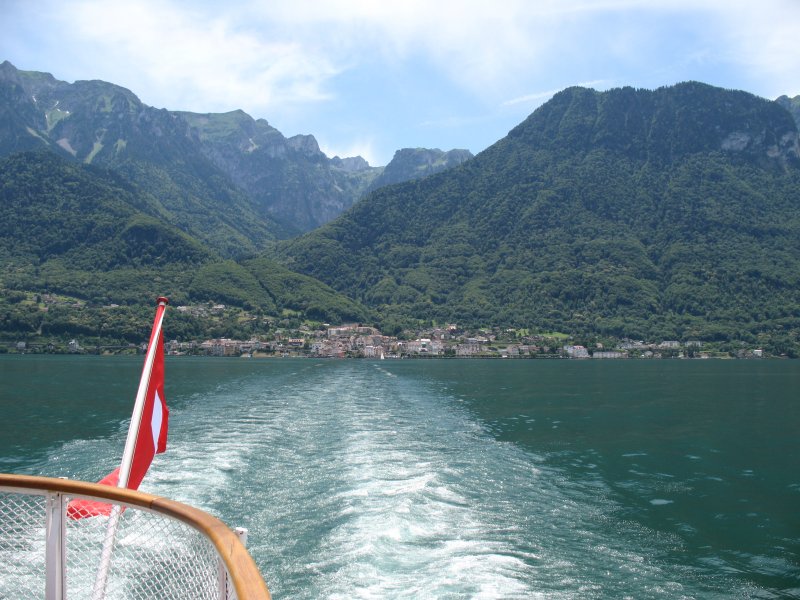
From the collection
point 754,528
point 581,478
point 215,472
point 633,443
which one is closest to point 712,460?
point 633,443

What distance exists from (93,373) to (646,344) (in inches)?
5120

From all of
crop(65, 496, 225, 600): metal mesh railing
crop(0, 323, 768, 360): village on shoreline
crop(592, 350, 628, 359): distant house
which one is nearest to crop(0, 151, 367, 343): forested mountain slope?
crop(0, 323, 768, 360): village on shoreline

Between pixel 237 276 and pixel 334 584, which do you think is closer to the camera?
pixel 334 584

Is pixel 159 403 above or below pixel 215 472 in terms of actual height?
above

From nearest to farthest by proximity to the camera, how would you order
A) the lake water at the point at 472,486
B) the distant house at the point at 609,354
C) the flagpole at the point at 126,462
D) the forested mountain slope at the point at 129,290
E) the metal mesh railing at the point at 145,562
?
the metal mesh railing at the point at 145,562 < the flagpole at the point at 126,462 < the lake water at the point at 472,486 < the forested mountain slope at the point at 129,290 < the distant house at the point at 609,354

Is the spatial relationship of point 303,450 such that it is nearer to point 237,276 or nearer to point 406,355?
point 406,355

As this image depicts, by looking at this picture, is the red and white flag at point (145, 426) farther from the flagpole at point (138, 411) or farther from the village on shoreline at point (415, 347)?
the village on shoreline at point (415, 347)

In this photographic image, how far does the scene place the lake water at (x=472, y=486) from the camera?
1184 cm

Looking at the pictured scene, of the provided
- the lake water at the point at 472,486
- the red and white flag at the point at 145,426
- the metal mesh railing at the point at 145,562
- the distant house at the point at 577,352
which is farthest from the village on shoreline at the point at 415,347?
the red and white flag at the point at 145,426

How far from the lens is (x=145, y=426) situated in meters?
6.65

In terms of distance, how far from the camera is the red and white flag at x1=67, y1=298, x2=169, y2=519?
5898 mm

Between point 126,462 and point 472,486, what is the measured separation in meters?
14.1

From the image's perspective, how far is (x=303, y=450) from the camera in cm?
2373

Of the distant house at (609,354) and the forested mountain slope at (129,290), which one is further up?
the forested mountain slope at (129,290)
